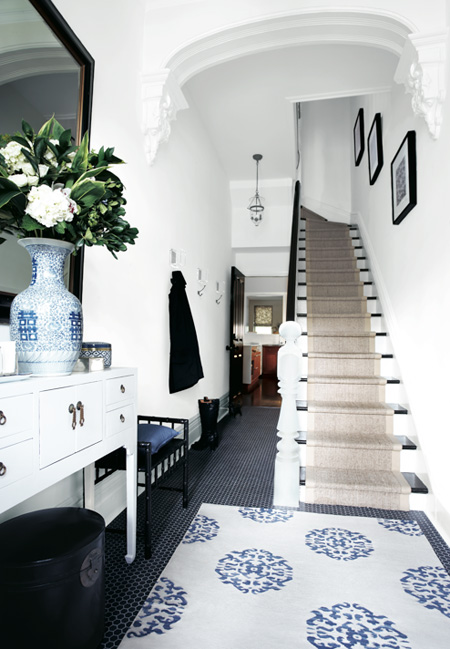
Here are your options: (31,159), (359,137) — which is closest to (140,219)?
(31,159)

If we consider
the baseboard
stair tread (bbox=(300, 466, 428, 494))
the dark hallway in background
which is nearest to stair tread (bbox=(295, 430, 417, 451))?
stair tread (bbox=(300, 466, 428, 494))

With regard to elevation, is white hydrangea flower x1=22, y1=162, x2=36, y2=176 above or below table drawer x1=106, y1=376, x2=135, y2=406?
above

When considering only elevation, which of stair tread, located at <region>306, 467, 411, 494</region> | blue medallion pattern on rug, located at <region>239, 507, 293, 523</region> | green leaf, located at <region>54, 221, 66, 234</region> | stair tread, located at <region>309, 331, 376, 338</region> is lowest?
blue medallion pattern on rug, located at <region>239, 507, 293, 523</region>

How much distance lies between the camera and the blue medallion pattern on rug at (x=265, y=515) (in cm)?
226

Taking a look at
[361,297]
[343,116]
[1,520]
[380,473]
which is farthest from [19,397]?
[343,116]

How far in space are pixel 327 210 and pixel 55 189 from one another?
613 centimetres

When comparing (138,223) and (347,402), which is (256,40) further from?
(347,402)

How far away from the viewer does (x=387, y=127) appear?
388 centimetres

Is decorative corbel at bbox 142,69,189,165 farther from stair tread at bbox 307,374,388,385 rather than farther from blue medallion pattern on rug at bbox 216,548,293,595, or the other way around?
blue medallion pattern on rug at bbox 216,548,293,595

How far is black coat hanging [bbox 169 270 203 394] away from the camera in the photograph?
3.18m

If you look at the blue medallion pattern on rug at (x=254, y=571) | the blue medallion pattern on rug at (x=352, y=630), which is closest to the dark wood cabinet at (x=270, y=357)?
the blue medallion pattern on rug at (x=254, y=571)

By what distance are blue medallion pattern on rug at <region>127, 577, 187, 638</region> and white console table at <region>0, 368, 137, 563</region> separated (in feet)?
1.14

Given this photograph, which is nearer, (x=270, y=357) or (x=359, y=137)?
(x=359, y=137)

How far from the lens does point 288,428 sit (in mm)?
2604
